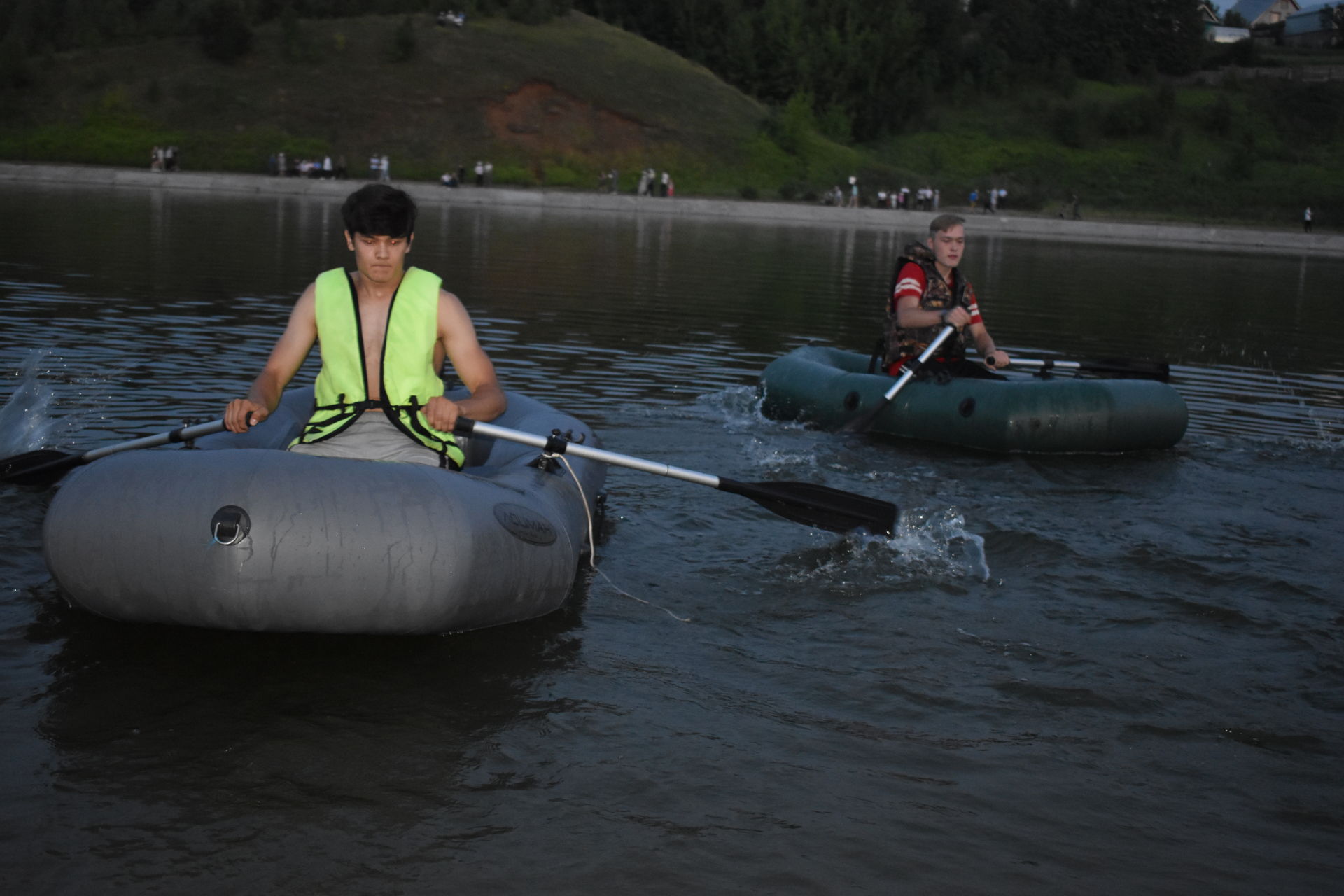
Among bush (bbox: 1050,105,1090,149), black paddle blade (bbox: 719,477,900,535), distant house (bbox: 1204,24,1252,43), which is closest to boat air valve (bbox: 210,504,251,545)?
black paddle blade (bbox: 719,477,900,535)

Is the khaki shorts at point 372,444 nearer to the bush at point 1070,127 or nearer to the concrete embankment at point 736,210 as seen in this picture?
the concrete embankment at point 736,210

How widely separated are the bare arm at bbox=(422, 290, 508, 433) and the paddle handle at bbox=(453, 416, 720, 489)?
6cm

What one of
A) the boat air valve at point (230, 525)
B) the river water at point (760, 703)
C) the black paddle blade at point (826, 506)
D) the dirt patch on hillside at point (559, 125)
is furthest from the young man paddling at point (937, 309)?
the dirt patch on hillside at point (559, 125)

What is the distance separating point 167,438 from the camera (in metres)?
6.50

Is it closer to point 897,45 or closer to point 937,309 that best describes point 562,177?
point 897,45

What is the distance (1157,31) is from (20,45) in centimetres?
7304

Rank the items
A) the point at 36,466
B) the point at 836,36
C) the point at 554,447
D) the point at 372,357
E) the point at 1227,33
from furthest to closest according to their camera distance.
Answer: the point at 1227,33 → the point at 836,36 → the point at 36,466 → the point at 554,447 → the point at 372,357

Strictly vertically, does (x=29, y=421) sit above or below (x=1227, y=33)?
below

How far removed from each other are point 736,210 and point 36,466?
147 ft

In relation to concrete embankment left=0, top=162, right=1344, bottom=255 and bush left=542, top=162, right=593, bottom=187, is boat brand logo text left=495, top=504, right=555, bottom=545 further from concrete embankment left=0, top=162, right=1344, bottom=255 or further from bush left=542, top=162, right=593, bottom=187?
bush left=542, top=162, right=593, bottom=187

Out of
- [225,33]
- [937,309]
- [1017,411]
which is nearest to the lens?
[1017,411]

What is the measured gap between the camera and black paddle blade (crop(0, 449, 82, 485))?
691cm

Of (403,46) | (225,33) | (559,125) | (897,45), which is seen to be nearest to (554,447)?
(559,125)

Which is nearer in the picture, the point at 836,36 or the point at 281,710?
the point at 281,710
